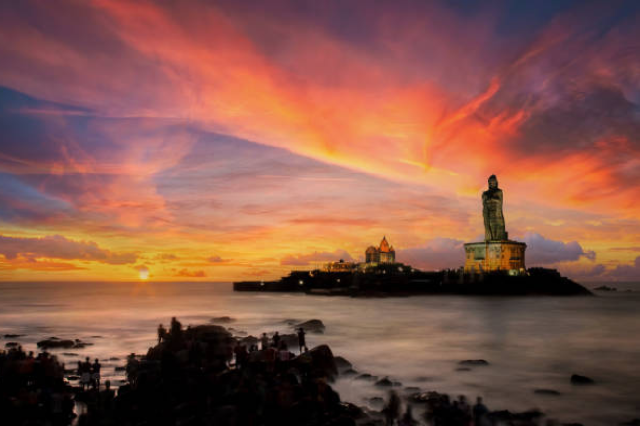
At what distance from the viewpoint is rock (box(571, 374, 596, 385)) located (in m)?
29.2

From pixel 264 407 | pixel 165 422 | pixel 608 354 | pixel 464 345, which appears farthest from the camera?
pixel 464 345

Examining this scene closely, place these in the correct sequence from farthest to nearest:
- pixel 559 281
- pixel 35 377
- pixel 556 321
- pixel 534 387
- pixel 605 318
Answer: pixel 559 281, pixel 605 318, pixel 556 321, pixel 534 387, pixel 35 377

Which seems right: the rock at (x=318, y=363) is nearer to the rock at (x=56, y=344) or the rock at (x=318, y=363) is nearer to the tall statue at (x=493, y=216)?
the rock at (x=56, y=344)

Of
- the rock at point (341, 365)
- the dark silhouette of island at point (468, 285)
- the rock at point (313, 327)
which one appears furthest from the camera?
the dark silhouette of island at point (468, 285)

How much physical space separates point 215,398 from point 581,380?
23.6 m

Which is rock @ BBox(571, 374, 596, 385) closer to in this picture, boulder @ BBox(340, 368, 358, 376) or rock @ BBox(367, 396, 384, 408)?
boulder @ BBox(340, 368, 358, 376)

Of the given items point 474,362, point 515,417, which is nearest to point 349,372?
point 515,417

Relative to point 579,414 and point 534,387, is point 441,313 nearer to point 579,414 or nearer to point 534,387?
point 534,387

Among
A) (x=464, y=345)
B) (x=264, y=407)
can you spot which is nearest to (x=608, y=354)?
(x=464, y=345)

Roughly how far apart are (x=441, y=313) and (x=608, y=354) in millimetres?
38633

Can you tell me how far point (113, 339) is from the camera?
47188 millimetres

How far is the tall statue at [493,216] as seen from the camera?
6132 inches

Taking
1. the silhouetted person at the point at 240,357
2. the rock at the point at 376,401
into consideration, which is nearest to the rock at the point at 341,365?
the rock at the point at 376,401

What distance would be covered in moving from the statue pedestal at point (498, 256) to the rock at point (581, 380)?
124151mm
